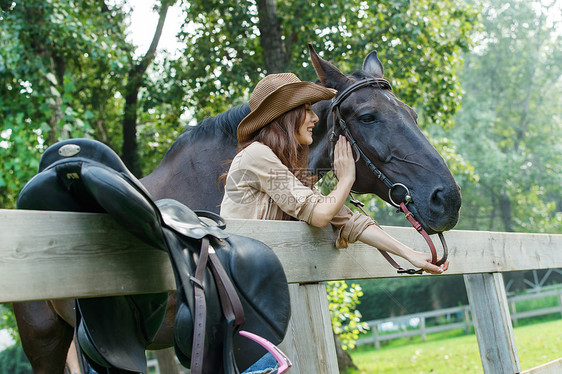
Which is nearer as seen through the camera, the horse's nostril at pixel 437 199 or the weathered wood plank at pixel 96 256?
the weathered wood plank at pixel 96 256

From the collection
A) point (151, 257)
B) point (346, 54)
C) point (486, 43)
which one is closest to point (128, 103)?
point (346, 54)

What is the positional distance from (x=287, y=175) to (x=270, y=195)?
122 mm

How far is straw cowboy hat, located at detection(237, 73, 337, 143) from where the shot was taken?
2.43 m

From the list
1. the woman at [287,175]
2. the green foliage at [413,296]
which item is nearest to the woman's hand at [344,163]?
the woman at [287,175]

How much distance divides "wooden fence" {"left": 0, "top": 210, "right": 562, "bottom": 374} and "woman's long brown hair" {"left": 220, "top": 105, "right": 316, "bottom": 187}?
0.40m

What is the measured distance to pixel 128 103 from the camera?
357 inches

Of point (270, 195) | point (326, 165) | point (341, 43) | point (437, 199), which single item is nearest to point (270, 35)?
point (341, 43)

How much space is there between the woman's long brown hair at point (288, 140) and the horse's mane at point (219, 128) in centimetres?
→ 67

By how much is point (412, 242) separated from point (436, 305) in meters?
21.9

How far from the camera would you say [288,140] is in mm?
2395

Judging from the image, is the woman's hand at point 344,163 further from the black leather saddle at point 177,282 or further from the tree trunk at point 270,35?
the tree trunk at point 270,35

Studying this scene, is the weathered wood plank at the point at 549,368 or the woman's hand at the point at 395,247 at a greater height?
the woman's hand at the point at 395,247

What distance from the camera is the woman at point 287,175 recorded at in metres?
2.11

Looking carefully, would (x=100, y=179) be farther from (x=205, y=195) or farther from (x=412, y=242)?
(x=205, y=195)
